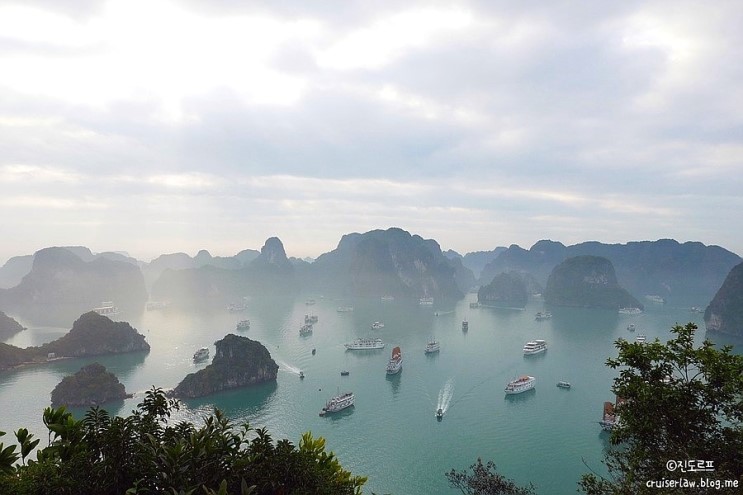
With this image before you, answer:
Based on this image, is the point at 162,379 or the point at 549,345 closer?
the point at 162,379

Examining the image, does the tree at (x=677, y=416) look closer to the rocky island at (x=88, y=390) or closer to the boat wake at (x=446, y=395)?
the boat wake at (x=446, y=395)

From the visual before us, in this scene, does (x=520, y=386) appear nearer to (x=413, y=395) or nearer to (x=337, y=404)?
(x=413, y=395)

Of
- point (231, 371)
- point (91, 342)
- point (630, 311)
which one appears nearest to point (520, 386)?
point (231, 371)

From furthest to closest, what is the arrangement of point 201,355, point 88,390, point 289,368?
point 201,355 < point 289,368 < point 88,390

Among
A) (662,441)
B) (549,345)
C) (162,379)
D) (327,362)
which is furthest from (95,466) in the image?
(549,345)

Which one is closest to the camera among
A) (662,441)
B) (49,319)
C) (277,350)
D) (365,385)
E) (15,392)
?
(662,441)

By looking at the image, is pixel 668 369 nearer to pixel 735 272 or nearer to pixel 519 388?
pixel 519 388
